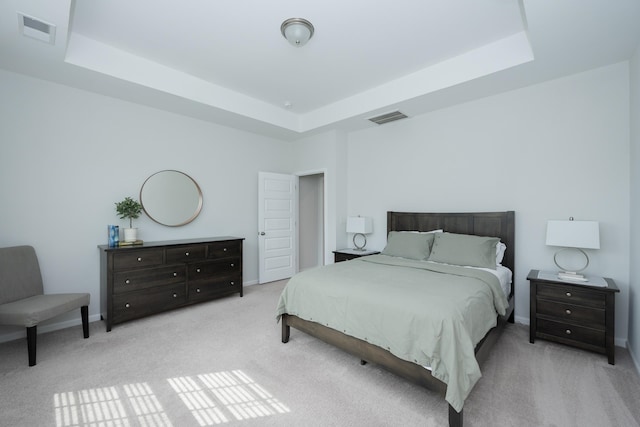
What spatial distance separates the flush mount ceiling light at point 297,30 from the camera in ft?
8.27

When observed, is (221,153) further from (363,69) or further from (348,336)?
(348,336)

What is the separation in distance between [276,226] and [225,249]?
4.33 ft

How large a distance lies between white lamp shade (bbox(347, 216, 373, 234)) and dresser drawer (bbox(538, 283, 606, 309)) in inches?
93.9

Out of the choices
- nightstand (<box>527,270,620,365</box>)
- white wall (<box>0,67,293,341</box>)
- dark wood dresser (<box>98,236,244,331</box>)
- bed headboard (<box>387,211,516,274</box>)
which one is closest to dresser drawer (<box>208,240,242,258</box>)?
dark wood dresser (<box>98,236,244,331</box>)

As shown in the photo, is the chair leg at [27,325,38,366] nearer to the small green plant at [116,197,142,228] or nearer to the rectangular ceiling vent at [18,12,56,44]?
the small green plant at [116,197,142,228]

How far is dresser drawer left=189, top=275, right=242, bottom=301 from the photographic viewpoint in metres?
3.84

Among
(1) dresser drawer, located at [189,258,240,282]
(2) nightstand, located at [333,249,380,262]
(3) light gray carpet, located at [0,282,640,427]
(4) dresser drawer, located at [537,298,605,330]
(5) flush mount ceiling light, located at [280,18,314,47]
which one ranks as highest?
(5) flush mount ceiling light, located at [280,18,314,47]

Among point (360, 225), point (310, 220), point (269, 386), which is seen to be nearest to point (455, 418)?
point (269, 386)

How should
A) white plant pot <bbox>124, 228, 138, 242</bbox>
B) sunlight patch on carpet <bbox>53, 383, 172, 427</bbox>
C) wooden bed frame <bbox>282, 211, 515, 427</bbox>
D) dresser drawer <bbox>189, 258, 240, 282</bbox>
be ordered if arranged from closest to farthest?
sunlight patch on carpet <bbox>53, 383, 172, 427</bbox> → wooden bed frame <bbox>282, 211, 515, 427</bbox> → white plant pot <bbox>124, 228, 138, 242</bbox> → dresser drawer <bbox>189, 258, 240, 282</bbox>

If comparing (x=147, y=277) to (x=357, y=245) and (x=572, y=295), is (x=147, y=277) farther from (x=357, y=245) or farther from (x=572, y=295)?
(x=572, y=295)

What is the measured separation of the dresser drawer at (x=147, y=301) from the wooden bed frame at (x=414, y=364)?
1.71m

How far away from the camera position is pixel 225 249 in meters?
4.19

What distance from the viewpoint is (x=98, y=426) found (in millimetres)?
1744

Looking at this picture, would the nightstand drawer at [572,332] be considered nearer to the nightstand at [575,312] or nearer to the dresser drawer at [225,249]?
the nightstand at [575,312]
